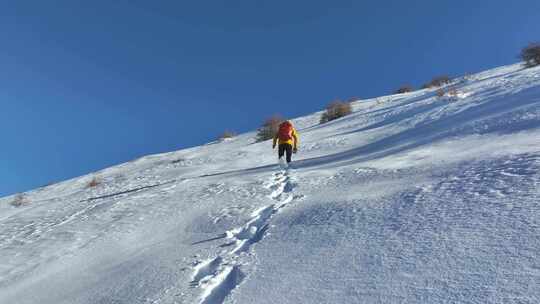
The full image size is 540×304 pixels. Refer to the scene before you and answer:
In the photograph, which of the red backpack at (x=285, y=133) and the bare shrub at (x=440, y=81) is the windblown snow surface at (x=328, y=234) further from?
the bare shrub at (x=440, y=81)

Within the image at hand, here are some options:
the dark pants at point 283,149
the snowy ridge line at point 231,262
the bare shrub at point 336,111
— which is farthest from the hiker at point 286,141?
the bare shrub at point 336,111

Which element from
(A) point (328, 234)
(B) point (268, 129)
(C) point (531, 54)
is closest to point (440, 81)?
(C) point (531, 54)

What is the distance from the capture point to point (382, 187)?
4.89 m

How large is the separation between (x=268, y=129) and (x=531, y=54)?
1041 centimetres

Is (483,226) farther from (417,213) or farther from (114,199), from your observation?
(114,199)

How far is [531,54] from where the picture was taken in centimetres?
1661

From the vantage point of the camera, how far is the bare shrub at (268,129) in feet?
56.7

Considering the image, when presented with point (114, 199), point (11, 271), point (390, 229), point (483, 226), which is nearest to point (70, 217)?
point (114, 199)

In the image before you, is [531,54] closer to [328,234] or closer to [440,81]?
[440,81]

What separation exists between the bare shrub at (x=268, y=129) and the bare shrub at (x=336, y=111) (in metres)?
2.08

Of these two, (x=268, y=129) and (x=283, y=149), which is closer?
(x=283, y=149)

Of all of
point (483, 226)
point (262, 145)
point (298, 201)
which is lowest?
point (483, 226)

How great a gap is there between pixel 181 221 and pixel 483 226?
364 centimetres

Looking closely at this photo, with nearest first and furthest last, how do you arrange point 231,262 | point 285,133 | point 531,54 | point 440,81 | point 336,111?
point 231,262 → point 285,133 → point 531,54 → point 336,111 → point 440,81
